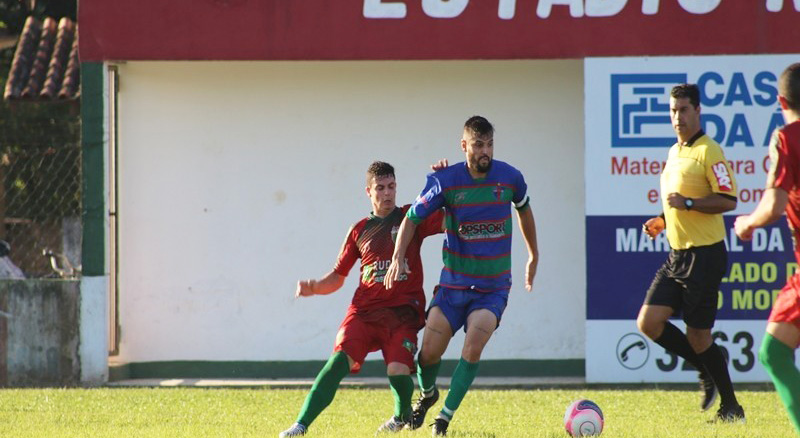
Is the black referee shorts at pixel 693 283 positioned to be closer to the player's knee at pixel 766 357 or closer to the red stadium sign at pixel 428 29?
the player's knee at pixel 766 357

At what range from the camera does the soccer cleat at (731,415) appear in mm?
7922

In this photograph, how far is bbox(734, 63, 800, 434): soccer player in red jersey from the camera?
224 inches

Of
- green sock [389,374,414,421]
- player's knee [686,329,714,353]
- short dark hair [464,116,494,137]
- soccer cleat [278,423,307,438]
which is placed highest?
short dark hair [464,116,494,137]

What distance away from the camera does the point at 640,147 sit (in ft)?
34.9

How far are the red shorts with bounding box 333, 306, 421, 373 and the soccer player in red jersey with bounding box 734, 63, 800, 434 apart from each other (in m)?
2.22

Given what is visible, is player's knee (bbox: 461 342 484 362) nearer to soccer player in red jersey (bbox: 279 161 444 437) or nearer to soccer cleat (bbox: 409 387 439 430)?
soccer player in red jersey (bbox: 279 161 444 437)

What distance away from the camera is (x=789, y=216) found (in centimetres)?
589

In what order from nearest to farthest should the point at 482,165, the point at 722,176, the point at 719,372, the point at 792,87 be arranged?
the point at 792,87 → the point at 482,165 → the point at 722,176 → the point at 719,372

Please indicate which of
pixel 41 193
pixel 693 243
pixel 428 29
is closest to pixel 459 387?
pixel 693 243

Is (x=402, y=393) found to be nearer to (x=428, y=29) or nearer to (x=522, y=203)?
(x=522, y=203)

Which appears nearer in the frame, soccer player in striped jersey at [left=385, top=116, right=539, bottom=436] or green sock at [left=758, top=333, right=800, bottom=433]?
green sock at [left=758, top=333, right=800, bottom=433]

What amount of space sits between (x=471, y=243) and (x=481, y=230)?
10cm

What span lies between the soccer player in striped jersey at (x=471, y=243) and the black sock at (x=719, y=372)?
4.84ft

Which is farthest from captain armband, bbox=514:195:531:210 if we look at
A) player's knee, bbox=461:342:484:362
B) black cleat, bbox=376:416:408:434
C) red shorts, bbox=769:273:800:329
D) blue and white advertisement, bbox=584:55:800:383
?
blue and white advertisement, bbox=584:55:800:383
